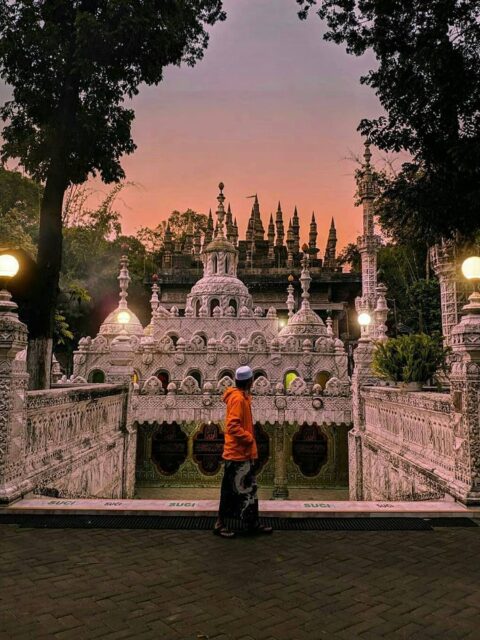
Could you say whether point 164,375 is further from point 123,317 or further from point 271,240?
point 271,240

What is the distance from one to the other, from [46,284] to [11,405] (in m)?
4.69

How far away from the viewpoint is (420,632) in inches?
126

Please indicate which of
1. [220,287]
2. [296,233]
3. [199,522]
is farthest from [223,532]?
[296,233]

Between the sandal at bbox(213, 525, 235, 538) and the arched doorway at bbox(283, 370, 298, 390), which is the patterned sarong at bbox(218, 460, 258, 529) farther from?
the arched doorway at bbox(283, 370, 298, 390)

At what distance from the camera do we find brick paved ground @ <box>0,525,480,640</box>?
3232 millimetres

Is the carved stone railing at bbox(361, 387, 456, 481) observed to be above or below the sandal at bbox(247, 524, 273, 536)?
above

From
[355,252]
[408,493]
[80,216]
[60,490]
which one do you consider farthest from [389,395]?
[355,252]

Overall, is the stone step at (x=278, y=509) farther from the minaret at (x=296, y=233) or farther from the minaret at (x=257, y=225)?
the minaret at (x=257, y=225)

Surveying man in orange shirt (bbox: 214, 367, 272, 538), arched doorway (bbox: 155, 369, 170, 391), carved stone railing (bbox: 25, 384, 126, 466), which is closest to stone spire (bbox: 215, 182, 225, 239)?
arched doorway (bbox: 155, 369, 170, 391)

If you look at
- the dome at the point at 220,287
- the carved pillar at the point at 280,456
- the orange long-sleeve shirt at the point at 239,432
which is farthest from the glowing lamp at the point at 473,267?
the dome at the point at 220,287

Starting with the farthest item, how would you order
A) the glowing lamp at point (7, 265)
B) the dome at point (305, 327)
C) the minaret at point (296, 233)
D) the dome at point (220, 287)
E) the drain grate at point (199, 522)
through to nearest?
the minaret at point (296, 233) → the dome at point (220, 287) → the dome at point (305, 327) → the glowing lamp at point (7, 265) → the drain grate at point (199, 522)

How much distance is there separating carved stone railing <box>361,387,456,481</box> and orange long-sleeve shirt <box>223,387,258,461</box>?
2.74 meters

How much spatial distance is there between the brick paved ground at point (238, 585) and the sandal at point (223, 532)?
74mm

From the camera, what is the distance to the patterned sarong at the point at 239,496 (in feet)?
17.6
